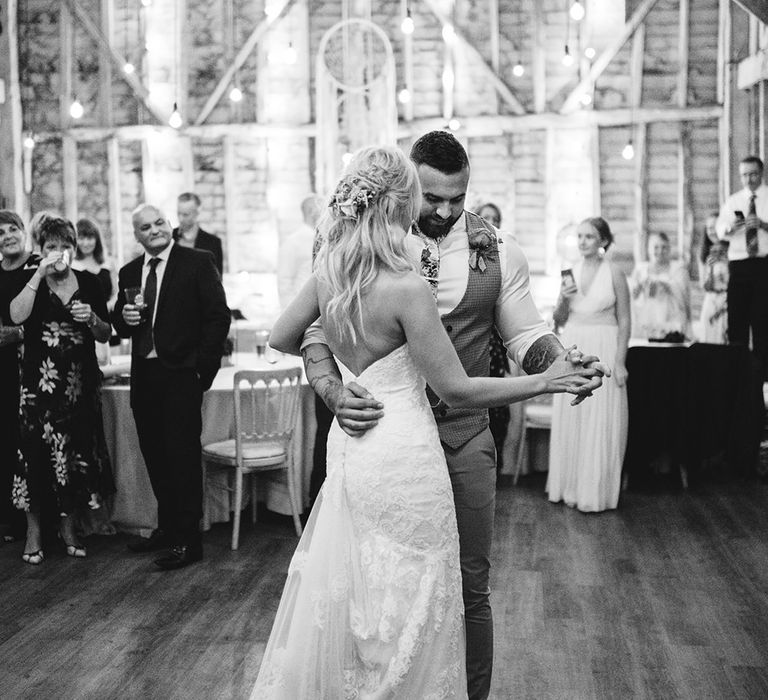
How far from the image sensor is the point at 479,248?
2.59 metres

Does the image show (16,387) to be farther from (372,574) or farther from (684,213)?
(684,213)

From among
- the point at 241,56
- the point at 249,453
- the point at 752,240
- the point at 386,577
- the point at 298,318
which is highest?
the point at 241,56

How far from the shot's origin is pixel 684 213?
8.99m

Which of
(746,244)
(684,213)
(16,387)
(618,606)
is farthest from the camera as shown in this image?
(684,213)

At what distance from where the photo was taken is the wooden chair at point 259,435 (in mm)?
4883

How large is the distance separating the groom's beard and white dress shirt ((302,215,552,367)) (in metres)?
0.02

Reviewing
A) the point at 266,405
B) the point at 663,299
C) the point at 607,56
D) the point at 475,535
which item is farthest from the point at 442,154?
the point at 607,56

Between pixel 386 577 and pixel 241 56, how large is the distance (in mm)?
8292

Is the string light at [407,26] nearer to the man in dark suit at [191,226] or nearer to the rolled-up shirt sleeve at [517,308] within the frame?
the man in dark suit at [191,226]

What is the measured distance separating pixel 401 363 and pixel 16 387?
3.37 m

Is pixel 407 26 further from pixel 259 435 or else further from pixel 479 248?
pixel 479 248

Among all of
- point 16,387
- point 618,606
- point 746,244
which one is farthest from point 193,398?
point 746,244

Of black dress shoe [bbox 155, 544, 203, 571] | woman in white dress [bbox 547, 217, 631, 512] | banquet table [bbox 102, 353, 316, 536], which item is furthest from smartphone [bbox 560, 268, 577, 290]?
black dress shoe [bbox 155, 544, 203, 571]

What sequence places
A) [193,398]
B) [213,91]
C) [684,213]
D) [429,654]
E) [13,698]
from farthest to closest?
[213,91], [684,213], [193,398], [13,698], [429,654]
